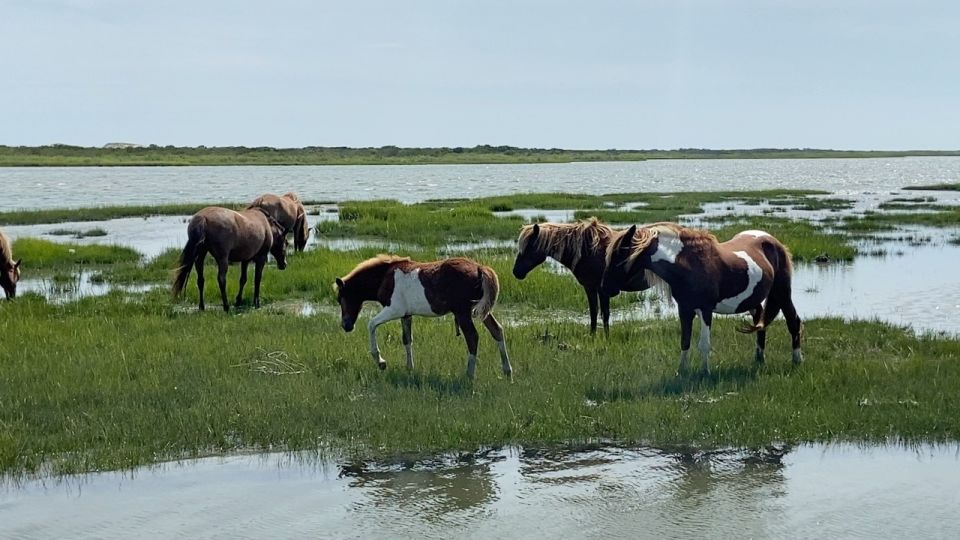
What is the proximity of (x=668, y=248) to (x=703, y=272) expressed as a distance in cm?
45

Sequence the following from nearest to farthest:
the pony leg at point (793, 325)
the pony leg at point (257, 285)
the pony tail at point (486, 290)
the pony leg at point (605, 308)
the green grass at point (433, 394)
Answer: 1. the green grass at point (433, 394)
2. the pony tail at point (486, 290)
3. the pony leg at point (793, 325)
4. the pony leg at point (605, 308)
5. the pony leg at point (257, 285)

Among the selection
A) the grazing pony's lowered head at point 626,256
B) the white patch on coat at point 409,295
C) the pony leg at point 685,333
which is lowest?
the pony leg at point 685,333

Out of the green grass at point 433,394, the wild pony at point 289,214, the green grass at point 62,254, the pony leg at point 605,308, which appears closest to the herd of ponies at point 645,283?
the green grass at point 433,394

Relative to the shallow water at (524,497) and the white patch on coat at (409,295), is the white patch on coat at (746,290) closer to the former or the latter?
the shallow water at (524,497)

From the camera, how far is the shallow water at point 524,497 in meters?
6.91

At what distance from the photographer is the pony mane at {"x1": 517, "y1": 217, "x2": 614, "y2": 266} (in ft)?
43.7

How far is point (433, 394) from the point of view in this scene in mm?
9711

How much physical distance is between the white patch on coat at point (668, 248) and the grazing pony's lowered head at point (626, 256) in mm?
91

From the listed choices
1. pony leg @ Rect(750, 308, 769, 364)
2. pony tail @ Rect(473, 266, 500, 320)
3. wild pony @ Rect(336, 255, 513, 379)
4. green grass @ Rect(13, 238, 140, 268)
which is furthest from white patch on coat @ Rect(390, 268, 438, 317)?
green grass @ Rect(13, 238, 140, 268)

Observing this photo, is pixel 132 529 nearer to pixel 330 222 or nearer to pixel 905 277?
pixel 905 277

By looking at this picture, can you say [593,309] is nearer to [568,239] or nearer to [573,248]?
[573,248]

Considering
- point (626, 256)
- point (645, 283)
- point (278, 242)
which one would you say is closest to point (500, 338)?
point (626, 256)

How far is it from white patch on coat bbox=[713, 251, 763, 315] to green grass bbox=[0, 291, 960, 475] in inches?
26.1

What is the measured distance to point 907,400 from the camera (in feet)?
31.3
